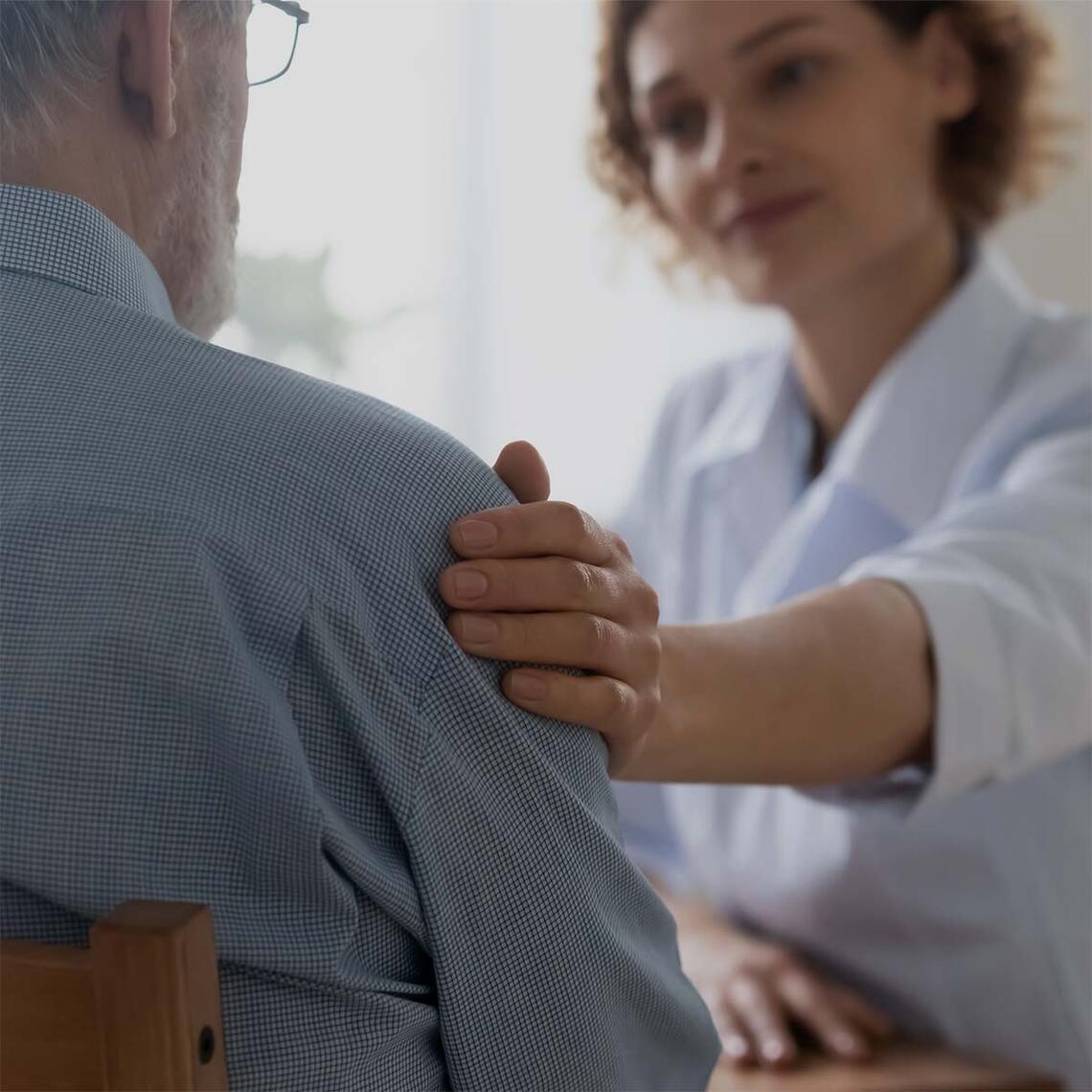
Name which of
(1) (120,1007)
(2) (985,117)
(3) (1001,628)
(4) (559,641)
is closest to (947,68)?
(2) (985,117)

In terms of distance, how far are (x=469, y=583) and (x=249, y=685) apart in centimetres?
9

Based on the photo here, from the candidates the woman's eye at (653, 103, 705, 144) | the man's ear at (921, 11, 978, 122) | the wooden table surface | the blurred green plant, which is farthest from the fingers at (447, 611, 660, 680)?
the blurred green plant

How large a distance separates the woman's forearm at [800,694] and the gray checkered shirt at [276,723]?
17cm

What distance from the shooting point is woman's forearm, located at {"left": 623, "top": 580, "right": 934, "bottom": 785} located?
0.68m

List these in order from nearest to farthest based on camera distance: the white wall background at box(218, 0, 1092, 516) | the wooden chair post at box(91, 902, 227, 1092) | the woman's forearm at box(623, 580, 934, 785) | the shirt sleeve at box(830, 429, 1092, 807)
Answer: the wooden chair post at box(91, 902, 227, 1092) → the woman's forearm at box(623, 580, 934, 785) → the shirt sleeve at box(830, 429, 1092, 807) → the white wall background at box(218, 0, 1092, 516)

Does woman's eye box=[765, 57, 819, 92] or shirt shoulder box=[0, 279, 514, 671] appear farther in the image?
woman's eye box=[765, 57, 819, 92]

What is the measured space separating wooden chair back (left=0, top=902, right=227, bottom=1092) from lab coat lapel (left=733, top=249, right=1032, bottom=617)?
0.79 m

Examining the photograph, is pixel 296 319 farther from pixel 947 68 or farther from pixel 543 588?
pixel 543 588

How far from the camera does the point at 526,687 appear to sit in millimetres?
490

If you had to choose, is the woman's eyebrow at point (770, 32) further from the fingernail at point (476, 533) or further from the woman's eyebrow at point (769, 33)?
the fingernail at point (476, 533)

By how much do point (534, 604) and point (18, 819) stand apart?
198mm

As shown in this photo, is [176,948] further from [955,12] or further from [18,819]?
[955,12]

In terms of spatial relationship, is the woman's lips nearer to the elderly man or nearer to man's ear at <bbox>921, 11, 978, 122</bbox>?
man's ear at <bbox>921, 11, 978, 122</bbox>

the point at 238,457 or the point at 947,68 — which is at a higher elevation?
the point at 947,68
